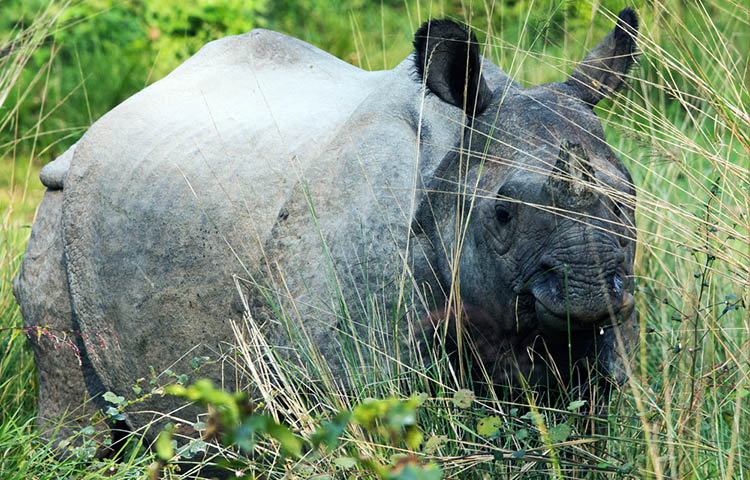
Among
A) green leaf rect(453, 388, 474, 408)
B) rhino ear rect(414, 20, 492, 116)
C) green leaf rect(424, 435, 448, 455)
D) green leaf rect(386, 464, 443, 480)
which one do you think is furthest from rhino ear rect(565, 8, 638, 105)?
green leaf rect(386, 464, 443, 480)

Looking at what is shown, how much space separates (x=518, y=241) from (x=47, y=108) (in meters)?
6.12

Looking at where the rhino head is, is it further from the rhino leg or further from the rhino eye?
the rhino leg

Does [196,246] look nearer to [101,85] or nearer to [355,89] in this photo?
[355,89]

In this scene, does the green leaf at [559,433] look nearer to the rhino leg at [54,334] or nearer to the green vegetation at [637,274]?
the green vegetation at [637,274]

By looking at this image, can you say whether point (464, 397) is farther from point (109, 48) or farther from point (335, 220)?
point (109, 48)

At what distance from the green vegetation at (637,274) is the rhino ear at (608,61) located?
59mm

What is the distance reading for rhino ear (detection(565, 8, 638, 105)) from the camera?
3066 millimetres

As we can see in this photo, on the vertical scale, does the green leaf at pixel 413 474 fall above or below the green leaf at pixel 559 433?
above

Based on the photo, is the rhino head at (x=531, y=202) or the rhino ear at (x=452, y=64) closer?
the rhino head at (x=531, y=202)

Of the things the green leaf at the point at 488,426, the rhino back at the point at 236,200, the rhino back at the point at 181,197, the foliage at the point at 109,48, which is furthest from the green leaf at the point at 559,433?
the foliage at the point at 109,48

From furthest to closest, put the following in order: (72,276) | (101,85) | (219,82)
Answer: (101,85) → (219,82) → (72,276)

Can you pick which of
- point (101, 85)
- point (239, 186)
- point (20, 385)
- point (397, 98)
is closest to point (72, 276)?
point (20, 385)

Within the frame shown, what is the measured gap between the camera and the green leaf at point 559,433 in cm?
227

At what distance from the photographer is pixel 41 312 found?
13.2 ft
